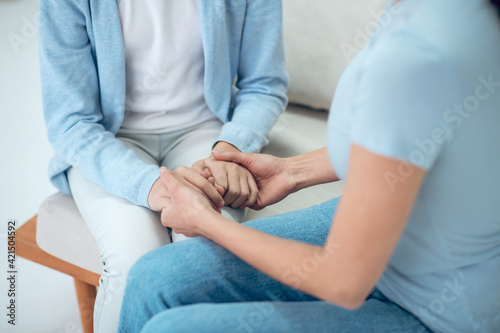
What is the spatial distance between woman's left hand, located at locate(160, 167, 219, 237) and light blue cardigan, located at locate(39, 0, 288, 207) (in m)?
0.08

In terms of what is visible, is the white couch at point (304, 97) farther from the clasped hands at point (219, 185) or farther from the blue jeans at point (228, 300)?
the blue jeans at point (228, 300)

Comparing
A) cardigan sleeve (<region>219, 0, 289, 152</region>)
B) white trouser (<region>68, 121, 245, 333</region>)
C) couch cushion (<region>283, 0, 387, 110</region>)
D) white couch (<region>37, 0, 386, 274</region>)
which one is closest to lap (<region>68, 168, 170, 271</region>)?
white trouser (<region>68, 121, 245, 333</region>)

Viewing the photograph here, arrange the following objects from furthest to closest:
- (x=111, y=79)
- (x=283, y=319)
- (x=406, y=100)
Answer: (x=111, y=79) < (x=283, y=319) < (x=406, y=100)

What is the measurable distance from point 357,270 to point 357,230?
0.17ft

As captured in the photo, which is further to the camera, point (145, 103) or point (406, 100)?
point (145, 103)

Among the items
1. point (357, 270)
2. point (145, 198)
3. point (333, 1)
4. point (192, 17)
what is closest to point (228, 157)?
point (145, 198)

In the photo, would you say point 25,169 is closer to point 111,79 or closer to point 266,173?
point 111,79

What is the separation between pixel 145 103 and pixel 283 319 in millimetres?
629

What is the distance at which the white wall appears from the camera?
4.32ft

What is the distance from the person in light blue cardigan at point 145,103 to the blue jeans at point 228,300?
14 cm

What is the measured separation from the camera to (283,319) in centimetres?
65

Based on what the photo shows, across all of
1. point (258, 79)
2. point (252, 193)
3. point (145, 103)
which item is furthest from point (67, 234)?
point (258, 79)

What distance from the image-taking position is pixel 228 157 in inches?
38.6

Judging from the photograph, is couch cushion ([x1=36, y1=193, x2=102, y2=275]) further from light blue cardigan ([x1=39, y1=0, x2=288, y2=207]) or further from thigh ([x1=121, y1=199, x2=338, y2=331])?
thigh ([x1=121, y1=199, x2=338, y2=331])
